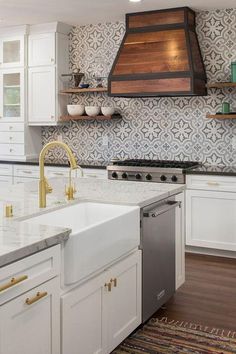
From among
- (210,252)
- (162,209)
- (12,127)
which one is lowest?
(210,252)

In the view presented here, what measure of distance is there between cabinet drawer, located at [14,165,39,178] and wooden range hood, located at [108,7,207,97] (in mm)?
1359

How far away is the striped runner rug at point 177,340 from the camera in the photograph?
300 cm

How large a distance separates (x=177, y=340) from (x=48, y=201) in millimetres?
1203

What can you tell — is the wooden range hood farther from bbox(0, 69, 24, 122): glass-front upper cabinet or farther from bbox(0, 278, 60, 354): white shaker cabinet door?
bbox(0, 278, 60, 354): white shaker cabinet door

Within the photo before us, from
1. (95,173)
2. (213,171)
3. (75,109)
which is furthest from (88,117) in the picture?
(213,171)

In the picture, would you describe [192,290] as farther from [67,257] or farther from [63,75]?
[63,75]

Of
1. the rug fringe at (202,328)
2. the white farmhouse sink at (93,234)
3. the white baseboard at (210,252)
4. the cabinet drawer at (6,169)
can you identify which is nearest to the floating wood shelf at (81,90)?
the cabinet drawer at (6,169)

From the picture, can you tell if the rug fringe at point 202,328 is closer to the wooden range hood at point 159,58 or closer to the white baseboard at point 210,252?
the white baseboard at point 210,252

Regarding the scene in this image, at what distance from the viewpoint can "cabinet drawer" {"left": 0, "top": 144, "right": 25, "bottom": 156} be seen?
6426mm

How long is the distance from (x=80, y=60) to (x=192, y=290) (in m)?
3.54

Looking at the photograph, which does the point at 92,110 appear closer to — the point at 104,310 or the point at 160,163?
the point at 160,163

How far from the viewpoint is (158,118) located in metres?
5.89

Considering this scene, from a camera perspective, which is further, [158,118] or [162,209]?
[158,118]

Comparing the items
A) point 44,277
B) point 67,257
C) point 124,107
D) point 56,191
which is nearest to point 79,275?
point 67,257
